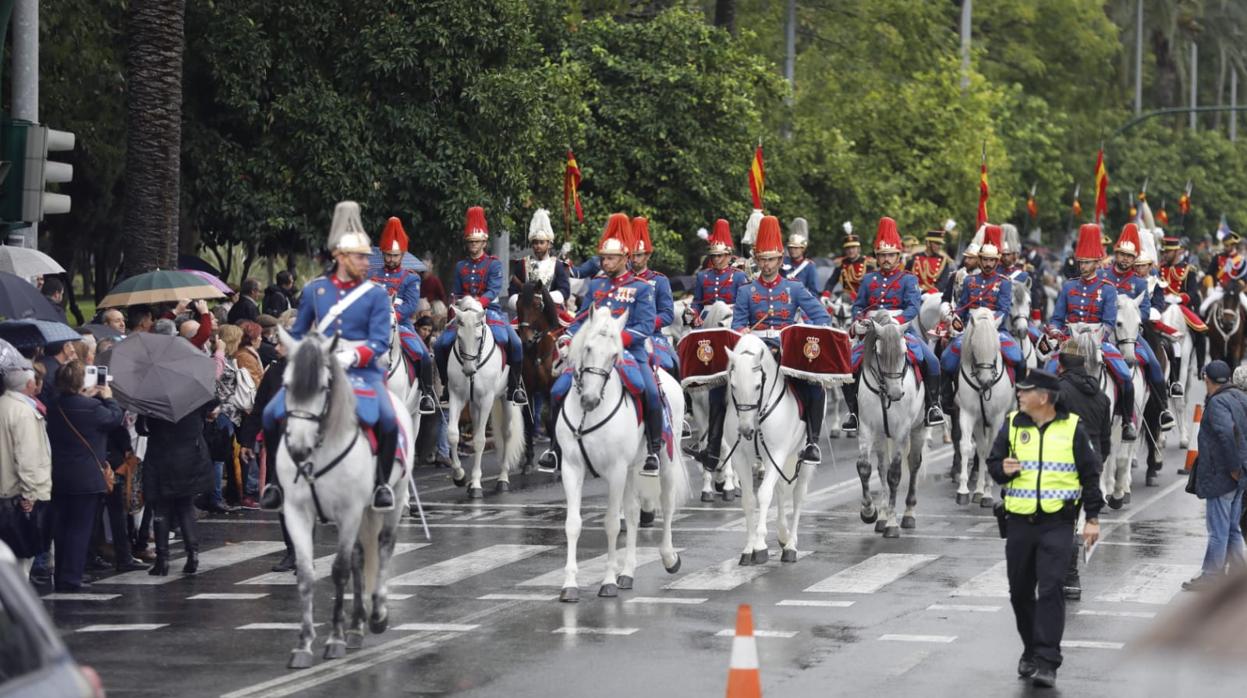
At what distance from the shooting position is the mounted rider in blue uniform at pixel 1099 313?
68.0 feet

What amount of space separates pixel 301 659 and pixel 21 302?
6.37 m

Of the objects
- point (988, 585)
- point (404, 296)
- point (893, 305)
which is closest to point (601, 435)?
point (988, 585)

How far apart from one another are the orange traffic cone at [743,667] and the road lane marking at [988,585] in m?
5.59

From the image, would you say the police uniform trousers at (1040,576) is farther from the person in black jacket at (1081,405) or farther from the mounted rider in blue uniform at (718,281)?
the mounted rider in blue uniform at (718,281)

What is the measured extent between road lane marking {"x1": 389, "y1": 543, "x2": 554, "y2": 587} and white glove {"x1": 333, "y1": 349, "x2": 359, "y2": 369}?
342cm

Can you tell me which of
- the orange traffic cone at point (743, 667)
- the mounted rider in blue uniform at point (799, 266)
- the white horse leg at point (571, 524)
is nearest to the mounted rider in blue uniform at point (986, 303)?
the mounted rider in blue uniform at point (799, 266)

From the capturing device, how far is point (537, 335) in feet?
78.8

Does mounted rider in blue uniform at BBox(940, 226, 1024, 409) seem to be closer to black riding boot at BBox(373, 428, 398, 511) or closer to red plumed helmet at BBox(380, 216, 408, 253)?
red plumed helmet at BBox(380, 216, 408, 253)

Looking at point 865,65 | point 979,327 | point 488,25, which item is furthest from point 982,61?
point 979,327

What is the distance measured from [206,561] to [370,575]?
13.6 ft

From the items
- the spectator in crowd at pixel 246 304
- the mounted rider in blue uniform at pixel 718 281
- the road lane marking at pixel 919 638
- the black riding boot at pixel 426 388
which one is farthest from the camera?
the spectator in crowd at pixel 246 304

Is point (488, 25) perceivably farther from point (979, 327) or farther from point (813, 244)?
point (813, 244)

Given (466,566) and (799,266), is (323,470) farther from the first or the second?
(799,266)

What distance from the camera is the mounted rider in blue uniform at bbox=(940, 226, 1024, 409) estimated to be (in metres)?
21.2
